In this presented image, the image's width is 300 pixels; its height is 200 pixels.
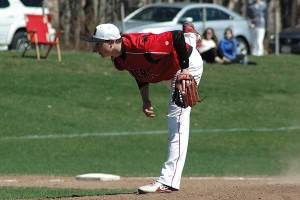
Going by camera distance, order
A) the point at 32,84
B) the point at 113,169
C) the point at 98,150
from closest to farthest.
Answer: the point at 113,169 → the point at 98,150 → the point at 32,84

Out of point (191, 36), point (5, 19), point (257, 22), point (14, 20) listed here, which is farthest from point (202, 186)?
point (257, 22)

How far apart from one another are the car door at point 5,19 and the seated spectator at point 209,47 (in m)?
5.70

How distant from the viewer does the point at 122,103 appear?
74.3 feet

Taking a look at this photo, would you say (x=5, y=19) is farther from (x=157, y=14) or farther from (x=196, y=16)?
(x=196, y=16)

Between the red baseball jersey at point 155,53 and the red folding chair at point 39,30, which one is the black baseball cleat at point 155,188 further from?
the red folding chair at point 39,30

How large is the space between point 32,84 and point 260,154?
6.90 meters

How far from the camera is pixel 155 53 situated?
9.15 meters

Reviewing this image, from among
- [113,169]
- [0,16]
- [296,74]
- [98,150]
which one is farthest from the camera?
[296,74]

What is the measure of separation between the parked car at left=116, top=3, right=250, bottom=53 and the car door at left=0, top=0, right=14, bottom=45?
3.50m

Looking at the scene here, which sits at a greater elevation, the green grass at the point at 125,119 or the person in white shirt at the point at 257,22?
the person in white shirt at the point at 257,22

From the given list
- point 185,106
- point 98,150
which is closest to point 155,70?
point 185,106

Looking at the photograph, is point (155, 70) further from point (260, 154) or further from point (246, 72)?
point (246, 72)

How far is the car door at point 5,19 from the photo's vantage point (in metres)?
26.6

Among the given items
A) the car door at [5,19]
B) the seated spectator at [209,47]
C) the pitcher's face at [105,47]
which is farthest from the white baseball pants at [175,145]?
the car door at [5,19]
